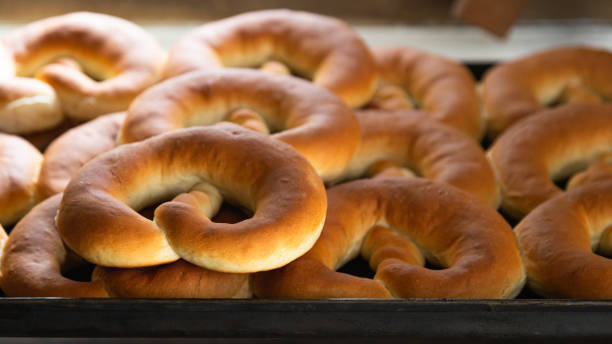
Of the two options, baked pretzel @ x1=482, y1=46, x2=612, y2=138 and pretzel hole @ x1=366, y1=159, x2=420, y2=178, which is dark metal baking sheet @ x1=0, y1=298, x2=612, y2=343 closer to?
pretzel hole @ x1=366, y1=159, x2=420, y2=178

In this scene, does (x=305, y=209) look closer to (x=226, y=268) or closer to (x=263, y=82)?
(x=226, y=268)

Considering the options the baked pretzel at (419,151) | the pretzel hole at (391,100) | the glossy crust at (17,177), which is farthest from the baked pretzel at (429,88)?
the glossy crust at (17,177)

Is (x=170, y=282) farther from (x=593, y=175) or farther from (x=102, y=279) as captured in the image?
(x=593, y=175)

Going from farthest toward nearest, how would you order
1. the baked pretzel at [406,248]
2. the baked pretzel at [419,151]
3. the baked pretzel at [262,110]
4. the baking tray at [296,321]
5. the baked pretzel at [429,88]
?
the baked pretzel at [429,88]
the baked pretzel at [419,151]
the baked pretzel at [262,110]
the baked pretzel at [406,248]
the baking tray at [296,321]

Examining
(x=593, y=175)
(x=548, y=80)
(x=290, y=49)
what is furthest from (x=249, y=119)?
(x=548, y=80)

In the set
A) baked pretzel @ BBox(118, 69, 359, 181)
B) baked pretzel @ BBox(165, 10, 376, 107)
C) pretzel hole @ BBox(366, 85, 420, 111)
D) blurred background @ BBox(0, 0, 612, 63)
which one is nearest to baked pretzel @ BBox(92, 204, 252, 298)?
baked pretzel @ BBox(118, 69, 359, 181)

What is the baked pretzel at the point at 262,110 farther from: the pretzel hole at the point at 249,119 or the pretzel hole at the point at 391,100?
the pretzel hole at the point at 391,100
